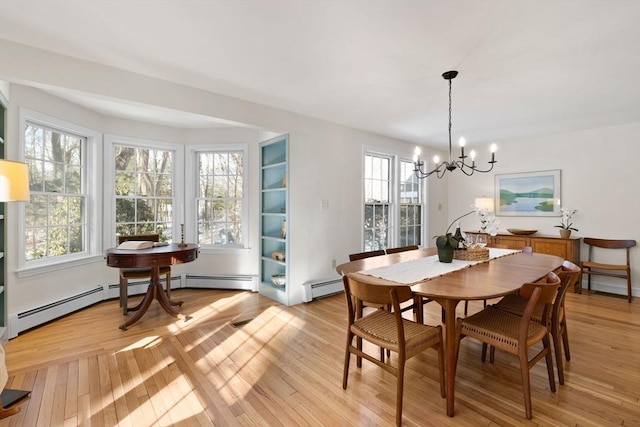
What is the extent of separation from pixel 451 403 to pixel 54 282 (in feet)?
13.3

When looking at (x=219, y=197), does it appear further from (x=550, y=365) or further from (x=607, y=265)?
(x=607, y=265)

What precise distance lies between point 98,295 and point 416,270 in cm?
394

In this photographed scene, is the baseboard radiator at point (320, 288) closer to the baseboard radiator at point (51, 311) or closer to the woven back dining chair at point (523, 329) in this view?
the woven back dining chair at point (523, 329)

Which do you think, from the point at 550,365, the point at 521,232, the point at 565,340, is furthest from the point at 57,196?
the point at 521,232

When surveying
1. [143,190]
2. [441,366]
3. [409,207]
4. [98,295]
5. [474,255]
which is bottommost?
[98,295]

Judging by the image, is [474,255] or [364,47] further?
[474,255]

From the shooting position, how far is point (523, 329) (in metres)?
1.84

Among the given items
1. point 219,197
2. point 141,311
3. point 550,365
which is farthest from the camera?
point 219,197

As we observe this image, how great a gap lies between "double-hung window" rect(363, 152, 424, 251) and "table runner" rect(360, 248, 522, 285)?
211 cm

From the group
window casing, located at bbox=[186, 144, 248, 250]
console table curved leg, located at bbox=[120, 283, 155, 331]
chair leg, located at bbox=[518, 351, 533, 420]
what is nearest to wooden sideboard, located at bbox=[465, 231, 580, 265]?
chair leg, located at bbox=[518, 351, 533, 420]

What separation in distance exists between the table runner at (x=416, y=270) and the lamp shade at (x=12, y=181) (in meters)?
2.43

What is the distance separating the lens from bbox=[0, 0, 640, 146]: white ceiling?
6.06 ft

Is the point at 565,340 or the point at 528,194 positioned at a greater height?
the point at 528,194

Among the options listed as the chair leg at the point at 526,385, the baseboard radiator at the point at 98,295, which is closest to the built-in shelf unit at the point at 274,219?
the baseboard radiator at the point at 98,295
